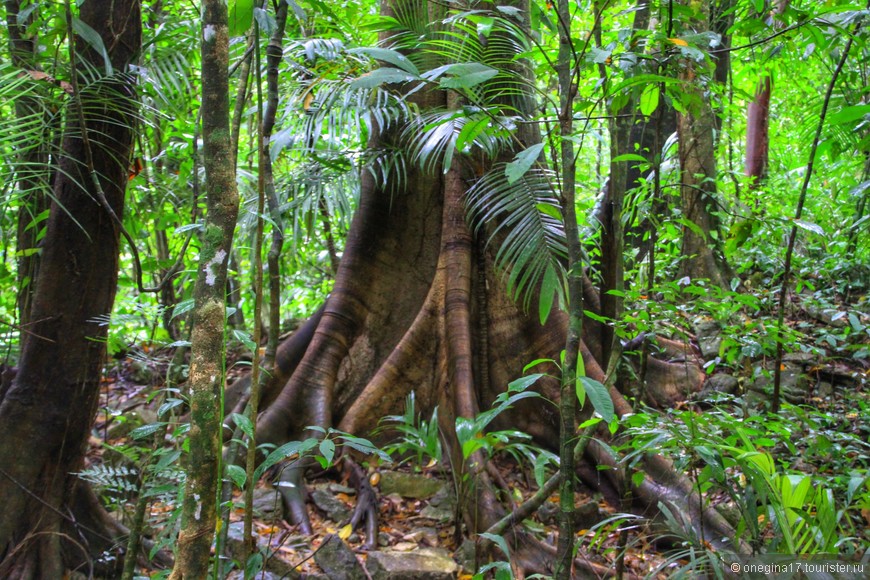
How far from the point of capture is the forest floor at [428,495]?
290 centimetres

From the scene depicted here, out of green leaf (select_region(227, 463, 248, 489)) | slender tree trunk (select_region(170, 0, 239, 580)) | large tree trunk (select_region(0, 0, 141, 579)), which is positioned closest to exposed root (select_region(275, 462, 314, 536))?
large tree trunk (select_region(0, 0, 141, 579))

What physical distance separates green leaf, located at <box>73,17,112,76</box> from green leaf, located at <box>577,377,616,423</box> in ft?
7.94

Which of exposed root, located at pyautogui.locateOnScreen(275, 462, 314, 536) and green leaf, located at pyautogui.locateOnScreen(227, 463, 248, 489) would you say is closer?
green leaf, located at pyautogui.locateOnScreen(227, 463, 248, 489)

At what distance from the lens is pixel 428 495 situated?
143 inches

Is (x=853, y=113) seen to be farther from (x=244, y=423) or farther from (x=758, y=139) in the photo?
(x=758, y=139)

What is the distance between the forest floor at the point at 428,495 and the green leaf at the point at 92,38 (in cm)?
128

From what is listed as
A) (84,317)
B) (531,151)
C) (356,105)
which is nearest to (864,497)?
(531,151)

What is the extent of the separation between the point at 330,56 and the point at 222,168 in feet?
5.46

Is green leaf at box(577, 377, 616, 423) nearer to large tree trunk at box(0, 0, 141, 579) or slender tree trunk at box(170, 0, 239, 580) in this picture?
slender tree trunk at box(170, 0, 239, 580)

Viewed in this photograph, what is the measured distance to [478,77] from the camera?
175 centimetres

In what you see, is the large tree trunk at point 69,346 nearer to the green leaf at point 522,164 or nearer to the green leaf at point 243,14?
the green leaf at point 243,14

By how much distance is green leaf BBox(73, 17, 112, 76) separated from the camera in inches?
104

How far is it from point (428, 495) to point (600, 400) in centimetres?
205

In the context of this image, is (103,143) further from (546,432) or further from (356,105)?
(546,432)
